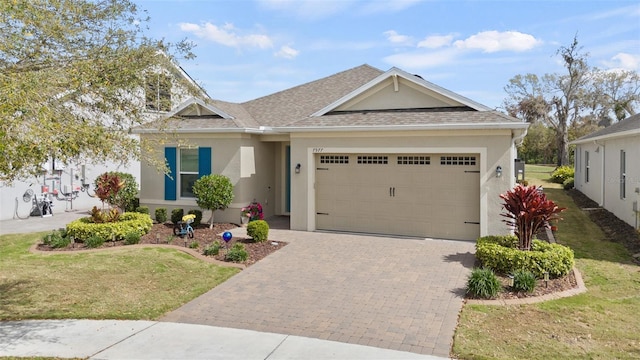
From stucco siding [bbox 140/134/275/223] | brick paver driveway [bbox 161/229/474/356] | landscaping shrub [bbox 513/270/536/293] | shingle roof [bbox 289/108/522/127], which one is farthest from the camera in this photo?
stucco siding [bbox 140/134/275/223]

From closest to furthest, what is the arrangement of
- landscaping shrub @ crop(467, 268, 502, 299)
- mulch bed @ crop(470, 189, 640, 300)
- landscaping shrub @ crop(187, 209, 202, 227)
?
landscaping shrub @ crop(467, 268, 502, 299)
mulch bed @ crop(470, 189, 640, 300)
landscaping shrub @ crop(187, 209, 202, 227)

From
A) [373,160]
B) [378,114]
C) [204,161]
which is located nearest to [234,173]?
[204,161]

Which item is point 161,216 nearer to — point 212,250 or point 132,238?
point 132,238

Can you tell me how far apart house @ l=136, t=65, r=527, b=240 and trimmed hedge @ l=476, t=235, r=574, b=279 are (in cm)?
282

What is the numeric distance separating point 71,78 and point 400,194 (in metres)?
9.35

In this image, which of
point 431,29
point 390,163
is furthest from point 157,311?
point 431,29

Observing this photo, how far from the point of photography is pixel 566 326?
639 cm

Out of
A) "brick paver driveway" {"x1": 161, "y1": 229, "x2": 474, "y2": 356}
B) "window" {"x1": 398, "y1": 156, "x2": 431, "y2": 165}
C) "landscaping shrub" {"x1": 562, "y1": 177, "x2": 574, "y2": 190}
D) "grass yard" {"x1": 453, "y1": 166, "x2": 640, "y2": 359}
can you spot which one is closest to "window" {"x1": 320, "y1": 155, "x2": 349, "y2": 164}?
"window" {"x1": 398, "y1": 156, "x2": 431, "y2": 165}

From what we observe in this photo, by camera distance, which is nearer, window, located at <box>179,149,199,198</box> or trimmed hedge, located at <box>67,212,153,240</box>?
trimmed hedge, located at <box>67,212,153,240</box>

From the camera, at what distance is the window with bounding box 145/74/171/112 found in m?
7.82

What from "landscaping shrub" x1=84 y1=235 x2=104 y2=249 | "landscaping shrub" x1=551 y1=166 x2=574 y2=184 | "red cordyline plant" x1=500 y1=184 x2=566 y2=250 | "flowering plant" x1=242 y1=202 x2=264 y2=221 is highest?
"landscaping shrub" x1=551 y1=166 x2=574 y2=184

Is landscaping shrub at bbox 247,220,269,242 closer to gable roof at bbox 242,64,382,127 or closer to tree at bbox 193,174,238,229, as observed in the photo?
tree at bbox 193,174,238,229

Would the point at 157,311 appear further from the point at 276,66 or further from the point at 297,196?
the point at 276,66

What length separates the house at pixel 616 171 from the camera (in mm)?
13422
